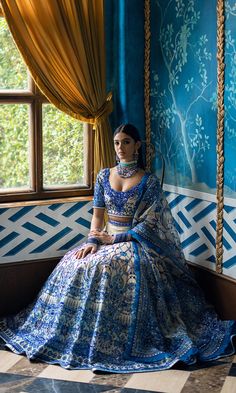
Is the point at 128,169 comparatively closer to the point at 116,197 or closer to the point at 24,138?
→ the point at 116,197

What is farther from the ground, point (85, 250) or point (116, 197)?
point (116, 197)

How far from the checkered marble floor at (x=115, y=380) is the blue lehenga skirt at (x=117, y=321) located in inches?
2.7

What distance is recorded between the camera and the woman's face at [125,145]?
4039 millimetres

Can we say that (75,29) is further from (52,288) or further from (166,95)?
(52,288)

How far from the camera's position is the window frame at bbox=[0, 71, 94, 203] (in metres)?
4.31

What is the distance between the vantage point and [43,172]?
4512 mm

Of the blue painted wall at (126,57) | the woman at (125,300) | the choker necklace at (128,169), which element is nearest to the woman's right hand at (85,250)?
the woman at (125,300)

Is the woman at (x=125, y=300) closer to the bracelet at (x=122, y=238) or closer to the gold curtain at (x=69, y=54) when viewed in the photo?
the bracelet at (x=122, y=238)

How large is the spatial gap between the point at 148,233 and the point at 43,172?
98 cm

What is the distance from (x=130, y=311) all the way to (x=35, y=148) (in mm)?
1375

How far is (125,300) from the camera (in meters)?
3.74

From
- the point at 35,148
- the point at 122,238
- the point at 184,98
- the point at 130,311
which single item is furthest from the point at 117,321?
the point at 184,98

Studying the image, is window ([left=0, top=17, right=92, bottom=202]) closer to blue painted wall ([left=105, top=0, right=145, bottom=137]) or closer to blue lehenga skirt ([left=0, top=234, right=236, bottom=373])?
blue painted wall ([left=105, top=0, right=145, bottom=137])

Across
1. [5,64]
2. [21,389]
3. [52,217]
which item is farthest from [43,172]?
[21,389]
